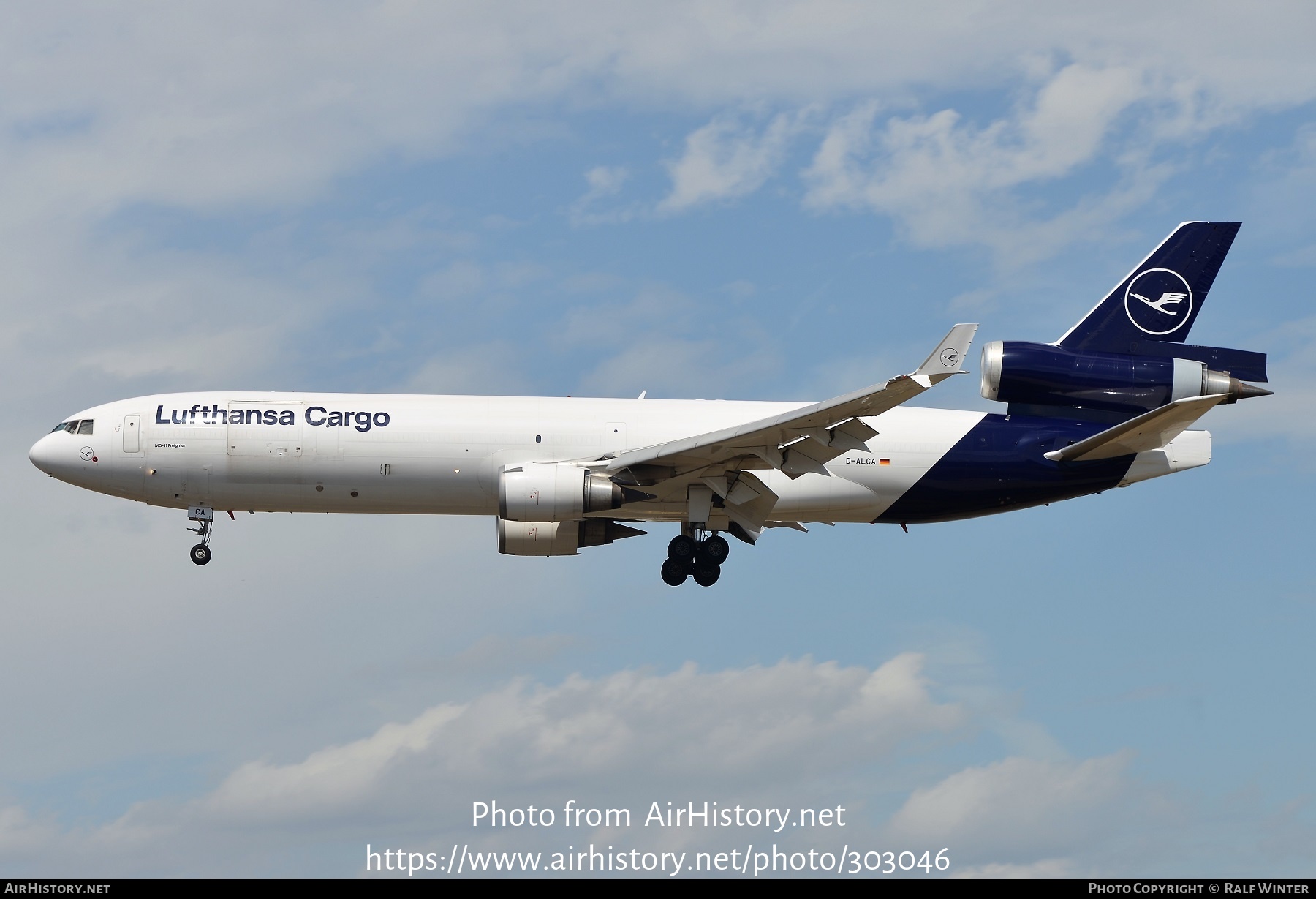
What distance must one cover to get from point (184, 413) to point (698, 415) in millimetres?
12624

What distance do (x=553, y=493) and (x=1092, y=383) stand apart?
1386cm

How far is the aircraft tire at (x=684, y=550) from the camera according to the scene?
126 ft

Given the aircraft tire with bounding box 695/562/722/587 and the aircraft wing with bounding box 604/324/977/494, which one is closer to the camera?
the aircraft wing with bounding box 604/324/977/494

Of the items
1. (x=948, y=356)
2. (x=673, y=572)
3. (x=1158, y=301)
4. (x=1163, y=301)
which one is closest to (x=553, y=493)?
(x=673, y=572)

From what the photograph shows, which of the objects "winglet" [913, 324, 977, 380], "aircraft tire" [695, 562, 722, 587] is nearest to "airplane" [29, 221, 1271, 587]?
"aircraft tire" [695, 562, 722, 587]

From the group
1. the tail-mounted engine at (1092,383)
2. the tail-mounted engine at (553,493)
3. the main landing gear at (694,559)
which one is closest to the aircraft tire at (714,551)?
the main landing gear at (694,559)

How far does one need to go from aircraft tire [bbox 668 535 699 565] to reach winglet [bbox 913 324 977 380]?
878 centimetres

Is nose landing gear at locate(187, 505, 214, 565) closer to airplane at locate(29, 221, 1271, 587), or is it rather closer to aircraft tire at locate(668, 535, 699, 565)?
airplane at locate(29, 221, 1271, 587)

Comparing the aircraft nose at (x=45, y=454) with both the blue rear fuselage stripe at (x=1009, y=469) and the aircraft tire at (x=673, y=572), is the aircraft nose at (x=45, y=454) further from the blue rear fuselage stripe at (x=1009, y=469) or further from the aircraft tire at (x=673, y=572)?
the blue rear fuselage stripe at (x=1009, y=469)

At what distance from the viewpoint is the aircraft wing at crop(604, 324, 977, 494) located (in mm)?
32156

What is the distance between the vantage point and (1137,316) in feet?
132

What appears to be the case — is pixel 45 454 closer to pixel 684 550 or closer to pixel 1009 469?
pixel 684 550

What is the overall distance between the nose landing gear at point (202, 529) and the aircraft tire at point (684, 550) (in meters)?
11.4

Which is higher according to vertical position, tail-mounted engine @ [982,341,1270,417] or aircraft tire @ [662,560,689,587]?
tail-mounted engine @ [982,341,1270,417]
